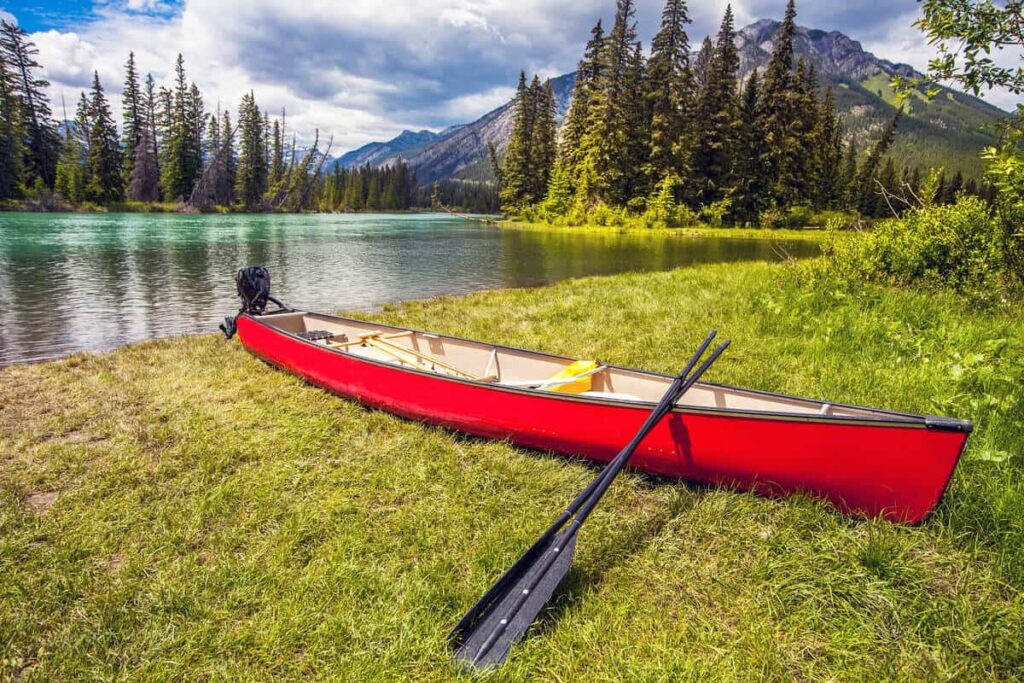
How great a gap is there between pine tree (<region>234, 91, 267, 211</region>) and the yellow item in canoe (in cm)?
8407

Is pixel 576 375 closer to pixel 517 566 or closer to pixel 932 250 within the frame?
pixel 517 566

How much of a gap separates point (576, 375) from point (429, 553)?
257 cm

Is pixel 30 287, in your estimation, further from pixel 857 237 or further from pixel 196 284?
pixel 857 237

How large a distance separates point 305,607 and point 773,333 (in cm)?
792

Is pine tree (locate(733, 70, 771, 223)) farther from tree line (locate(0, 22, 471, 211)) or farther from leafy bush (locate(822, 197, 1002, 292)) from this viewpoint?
tree line (locate(0, 22, 471, 211))

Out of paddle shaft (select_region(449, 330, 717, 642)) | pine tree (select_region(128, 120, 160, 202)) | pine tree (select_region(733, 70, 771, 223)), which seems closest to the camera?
paddle shaft (select_region(449, 330, 717, 642))

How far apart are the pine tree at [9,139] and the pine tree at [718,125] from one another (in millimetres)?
69365

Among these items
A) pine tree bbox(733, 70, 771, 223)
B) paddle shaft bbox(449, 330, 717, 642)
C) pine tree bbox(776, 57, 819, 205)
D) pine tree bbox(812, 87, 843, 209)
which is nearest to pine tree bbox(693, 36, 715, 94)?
pine tree bbox(733, 70, 771, 223)

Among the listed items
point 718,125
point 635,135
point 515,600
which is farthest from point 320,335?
point 718,125

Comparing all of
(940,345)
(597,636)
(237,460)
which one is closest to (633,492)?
(597,636)

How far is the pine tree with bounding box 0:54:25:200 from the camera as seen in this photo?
50.6 m

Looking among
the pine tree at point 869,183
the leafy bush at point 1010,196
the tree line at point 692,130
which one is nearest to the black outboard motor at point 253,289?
the leafy bush at point 1010,196

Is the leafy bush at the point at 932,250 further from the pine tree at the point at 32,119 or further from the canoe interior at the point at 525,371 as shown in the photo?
the pine tree at the point at 32,119

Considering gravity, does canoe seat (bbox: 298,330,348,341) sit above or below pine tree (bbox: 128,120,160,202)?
below
